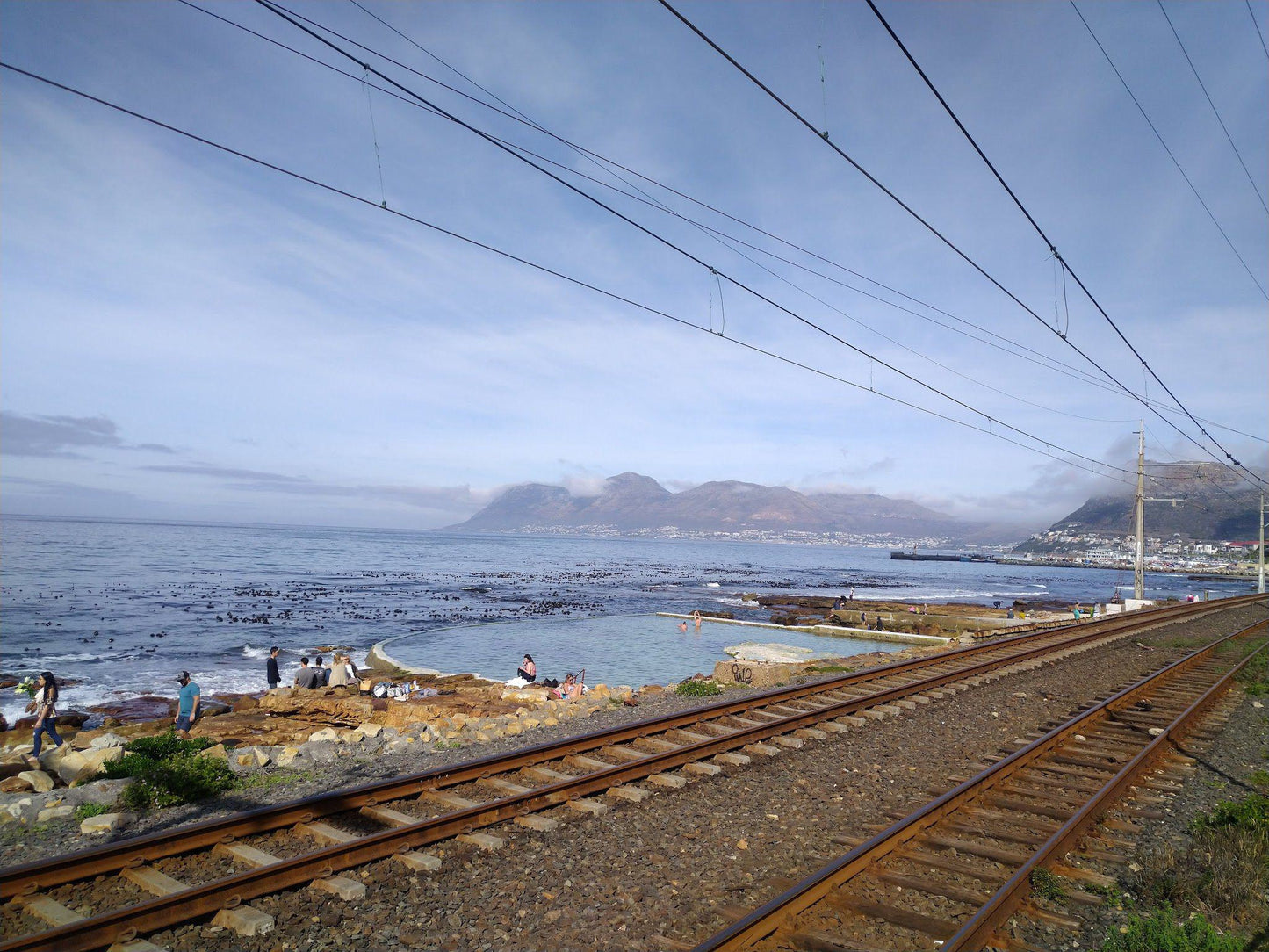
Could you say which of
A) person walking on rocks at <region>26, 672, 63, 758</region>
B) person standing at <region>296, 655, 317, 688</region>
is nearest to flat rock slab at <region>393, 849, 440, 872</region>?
person walking on rocks at <region>26, 672, 63, 758</region>

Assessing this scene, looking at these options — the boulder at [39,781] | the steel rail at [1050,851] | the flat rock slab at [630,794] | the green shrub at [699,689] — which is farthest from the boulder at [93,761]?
the green shrub at [699,689]

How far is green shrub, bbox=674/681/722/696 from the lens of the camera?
15420 millimetres

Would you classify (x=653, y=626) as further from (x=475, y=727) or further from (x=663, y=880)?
(x=663, y=880)

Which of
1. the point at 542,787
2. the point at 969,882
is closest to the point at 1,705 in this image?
the point at 542,787

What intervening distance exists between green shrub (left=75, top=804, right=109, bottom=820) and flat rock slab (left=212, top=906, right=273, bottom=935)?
3.50 metres

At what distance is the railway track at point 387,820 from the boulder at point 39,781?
4.64 m

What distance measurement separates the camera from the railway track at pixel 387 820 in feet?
17.3

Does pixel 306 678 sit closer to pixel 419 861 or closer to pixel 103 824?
pixel 103 824

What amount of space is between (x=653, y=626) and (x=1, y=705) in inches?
1226

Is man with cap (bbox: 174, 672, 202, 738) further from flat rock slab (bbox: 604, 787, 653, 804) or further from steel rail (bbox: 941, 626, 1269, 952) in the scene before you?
steel rail (bbox: 941, 626, 1269, 952)

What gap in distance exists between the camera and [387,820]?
281 inches

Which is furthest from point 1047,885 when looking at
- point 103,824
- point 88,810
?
point 88,810

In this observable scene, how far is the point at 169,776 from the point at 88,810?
2.49 ft

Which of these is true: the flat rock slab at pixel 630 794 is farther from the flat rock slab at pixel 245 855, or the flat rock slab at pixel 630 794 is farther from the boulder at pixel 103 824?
the boulder at pixel 103 824
